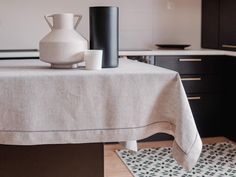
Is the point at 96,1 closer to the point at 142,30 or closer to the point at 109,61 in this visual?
the point at 142,30

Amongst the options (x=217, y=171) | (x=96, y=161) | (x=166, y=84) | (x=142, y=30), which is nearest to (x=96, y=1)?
(x=142, y=30)

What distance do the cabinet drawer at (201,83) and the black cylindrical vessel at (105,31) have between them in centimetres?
202

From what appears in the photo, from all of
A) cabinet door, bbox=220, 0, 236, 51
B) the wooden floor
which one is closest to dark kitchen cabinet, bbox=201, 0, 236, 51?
cabinet door, bbox=220, 0, 236, 51

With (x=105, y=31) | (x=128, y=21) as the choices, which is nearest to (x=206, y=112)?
(x=128, y=21)

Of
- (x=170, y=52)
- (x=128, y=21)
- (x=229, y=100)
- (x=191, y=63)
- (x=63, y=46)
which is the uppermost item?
(x=128, y=21)

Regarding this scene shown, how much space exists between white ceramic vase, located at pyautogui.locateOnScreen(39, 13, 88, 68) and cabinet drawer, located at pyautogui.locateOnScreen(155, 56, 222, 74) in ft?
6.44

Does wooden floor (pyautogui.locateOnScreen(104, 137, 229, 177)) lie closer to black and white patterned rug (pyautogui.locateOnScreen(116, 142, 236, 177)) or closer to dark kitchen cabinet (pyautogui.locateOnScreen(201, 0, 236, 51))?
black and white patterned rug (pyautogui.locateOnScreen(116, 142, 236, 177))

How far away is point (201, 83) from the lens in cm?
355

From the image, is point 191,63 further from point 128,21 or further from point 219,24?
point 128,21

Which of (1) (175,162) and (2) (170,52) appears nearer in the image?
(1) (175,162)

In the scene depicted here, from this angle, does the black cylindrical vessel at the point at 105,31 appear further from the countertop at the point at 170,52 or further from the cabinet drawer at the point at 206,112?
the cabinet drawer at the point at 206,112

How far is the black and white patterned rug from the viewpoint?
272cm

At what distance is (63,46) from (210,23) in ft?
9.03

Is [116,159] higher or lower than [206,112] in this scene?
lower
